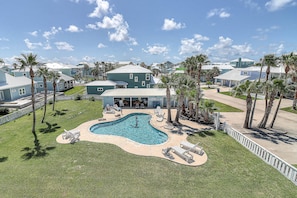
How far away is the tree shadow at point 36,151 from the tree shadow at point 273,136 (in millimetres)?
17169

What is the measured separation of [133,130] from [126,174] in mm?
7742

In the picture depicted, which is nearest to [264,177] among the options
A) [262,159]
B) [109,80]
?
[262,159]

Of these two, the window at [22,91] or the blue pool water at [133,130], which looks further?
the window at [22,91]

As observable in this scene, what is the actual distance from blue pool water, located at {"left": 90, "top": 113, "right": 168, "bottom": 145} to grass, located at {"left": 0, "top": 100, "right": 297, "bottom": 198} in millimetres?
3200

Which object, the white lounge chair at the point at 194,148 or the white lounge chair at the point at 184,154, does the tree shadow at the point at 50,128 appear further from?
the white lounge chair at the point at 194,148

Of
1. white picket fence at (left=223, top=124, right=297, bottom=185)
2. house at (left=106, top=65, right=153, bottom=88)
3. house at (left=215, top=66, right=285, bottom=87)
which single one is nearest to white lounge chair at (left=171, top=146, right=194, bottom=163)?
white picket fence at (left=223, top=124, right=297, bottom=185)

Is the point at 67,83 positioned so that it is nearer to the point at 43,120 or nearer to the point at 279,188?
the point at 43,120

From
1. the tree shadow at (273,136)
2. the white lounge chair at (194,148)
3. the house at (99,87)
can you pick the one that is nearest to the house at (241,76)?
the tree shadow at (273,136)

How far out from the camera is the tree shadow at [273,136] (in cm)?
1322

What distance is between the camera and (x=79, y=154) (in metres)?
10.9

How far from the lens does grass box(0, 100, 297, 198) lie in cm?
754

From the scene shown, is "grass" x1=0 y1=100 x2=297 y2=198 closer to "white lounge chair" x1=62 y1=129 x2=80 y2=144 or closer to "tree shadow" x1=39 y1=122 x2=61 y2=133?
"white lounge chair" x1=62 y1=129 x2=80 y2=144

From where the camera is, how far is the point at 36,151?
11422mm

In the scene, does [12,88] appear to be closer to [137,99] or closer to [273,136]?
[137,99]
